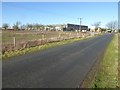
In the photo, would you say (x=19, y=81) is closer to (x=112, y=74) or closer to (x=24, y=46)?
(x=112, y=74)

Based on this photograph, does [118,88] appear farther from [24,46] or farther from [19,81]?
[24,46]

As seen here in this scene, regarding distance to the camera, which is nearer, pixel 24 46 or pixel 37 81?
pixel 37 81

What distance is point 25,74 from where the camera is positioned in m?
10.1

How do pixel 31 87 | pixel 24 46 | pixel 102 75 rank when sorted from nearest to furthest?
pixel 31 87
pixel 102 75
pixel 24 46

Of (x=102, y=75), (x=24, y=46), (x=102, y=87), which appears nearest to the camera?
(x=102, y=87)

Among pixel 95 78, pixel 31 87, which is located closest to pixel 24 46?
pixel 95 78

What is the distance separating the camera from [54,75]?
10234mm

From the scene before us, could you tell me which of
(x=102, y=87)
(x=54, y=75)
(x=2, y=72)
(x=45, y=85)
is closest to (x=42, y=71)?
(x=54, y=75)

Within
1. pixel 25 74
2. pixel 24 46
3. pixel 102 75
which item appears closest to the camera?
pixel 25 74

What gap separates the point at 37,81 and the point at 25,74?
4.29 ft

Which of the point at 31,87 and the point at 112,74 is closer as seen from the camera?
the point at 31,87

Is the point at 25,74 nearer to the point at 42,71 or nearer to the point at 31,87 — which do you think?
the point at 42,71

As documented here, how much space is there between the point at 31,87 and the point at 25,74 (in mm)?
2114

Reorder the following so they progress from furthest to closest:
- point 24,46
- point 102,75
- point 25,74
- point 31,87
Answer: point 24,46 → point 102,75 → point 25,74 → point 31,87
